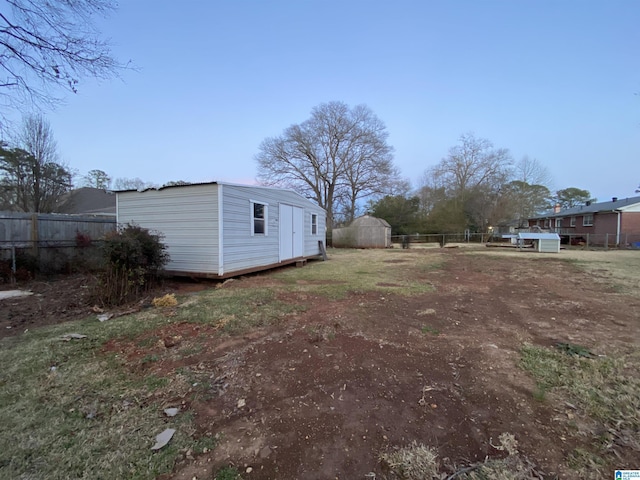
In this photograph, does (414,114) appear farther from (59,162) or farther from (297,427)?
(59,162)

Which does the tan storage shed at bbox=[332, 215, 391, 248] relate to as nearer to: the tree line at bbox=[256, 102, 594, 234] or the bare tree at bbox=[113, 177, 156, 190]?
the tree line at bbox=[256, 102, 594, 234]

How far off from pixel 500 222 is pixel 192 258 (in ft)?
107

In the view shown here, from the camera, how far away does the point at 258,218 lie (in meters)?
8.79

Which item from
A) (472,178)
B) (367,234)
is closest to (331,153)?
(367,234)

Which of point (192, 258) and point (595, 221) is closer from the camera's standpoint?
point (192, 258)

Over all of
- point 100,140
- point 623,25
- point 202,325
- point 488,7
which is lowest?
point 202,325

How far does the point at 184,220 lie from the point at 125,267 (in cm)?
231

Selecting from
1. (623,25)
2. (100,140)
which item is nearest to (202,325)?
(100,140)

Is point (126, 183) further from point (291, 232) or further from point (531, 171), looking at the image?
point (531, 171)

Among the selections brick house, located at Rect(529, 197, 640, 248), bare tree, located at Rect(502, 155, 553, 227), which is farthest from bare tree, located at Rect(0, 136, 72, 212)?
bare tree, located at Rect(502, 155, 553, 227)

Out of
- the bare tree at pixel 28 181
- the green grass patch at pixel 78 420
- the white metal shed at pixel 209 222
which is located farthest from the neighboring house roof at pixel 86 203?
the green grass patch at pixel 78 420

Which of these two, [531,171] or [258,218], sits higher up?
[531,171]

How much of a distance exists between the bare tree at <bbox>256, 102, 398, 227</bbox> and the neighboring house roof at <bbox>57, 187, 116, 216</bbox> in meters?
14.3

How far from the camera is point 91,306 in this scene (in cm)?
499
